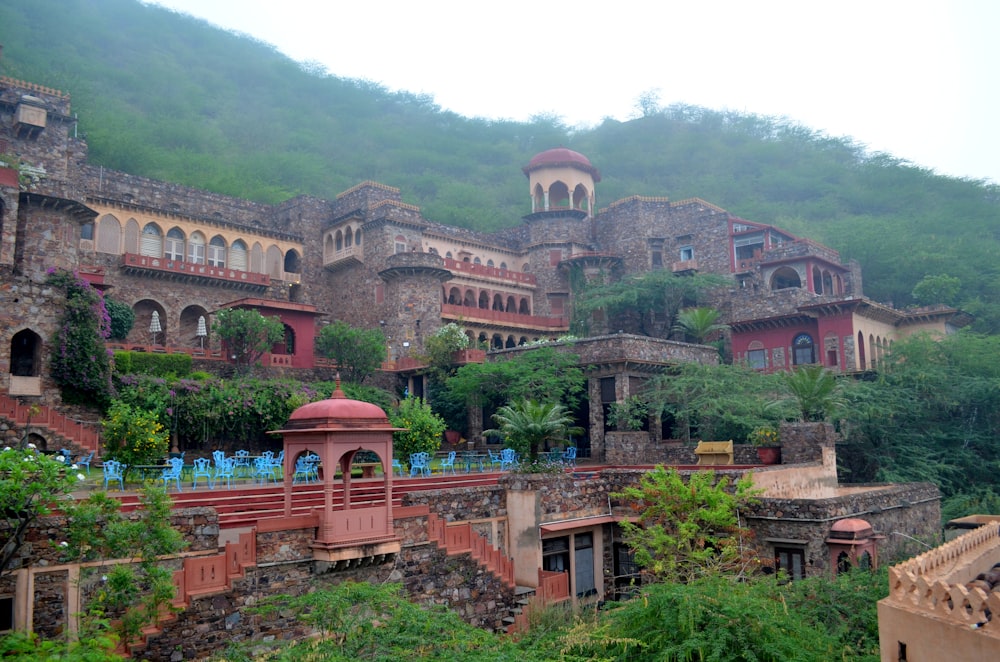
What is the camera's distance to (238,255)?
4041 centimetres

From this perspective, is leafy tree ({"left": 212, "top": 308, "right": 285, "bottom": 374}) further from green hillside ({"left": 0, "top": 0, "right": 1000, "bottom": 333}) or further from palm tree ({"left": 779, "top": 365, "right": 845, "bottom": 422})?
green hillside ({"left": 0, "top": 0, "right": 1000, "bottom": 333})

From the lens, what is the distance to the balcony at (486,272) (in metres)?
43.3

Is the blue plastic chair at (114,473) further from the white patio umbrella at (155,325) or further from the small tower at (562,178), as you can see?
the small tower at (562,178)

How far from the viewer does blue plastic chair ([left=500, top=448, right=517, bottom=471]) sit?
24766mm

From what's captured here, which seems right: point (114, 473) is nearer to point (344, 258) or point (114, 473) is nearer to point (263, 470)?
point (263, 470)

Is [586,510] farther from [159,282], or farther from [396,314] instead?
[159,282]

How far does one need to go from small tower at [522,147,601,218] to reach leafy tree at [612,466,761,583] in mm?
33094

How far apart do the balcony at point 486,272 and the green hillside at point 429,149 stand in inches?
498

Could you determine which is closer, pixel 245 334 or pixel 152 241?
pixel 245 334

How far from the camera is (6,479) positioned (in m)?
10.8

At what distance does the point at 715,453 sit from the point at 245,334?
56.3ft

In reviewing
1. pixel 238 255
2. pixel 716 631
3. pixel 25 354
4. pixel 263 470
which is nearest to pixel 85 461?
pixel 263 470

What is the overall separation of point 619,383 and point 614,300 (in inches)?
482

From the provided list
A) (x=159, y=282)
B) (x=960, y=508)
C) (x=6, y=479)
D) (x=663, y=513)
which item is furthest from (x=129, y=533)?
(x=159, y=282)
